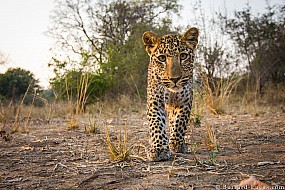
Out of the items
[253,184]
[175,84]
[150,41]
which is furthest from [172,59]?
[253,184]

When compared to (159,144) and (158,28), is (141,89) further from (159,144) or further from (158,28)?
(159,144)

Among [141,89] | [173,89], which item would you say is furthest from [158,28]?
[173,89]

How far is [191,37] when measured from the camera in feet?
14.4

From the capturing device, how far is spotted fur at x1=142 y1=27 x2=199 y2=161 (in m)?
3.90

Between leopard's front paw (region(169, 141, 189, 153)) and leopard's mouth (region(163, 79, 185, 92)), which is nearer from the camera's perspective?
leopard's mouth (region(163, 79, 185, 92))

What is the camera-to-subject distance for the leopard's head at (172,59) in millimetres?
3928

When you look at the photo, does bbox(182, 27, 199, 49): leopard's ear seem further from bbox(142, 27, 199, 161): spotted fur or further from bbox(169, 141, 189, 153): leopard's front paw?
bbox(169, 141, 189, 153): leopard's front paw

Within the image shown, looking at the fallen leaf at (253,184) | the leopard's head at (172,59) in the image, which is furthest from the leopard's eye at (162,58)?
the fallen leaf at (253,184)

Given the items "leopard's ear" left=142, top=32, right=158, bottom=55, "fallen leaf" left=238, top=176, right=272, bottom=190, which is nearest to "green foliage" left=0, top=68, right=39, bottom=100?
"leopard's ear" left=142, top=32, right=158, bottom=55

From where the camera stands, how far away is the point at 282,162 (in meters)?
3.23

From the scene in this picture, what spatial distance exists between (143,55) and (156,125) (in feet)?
51.0

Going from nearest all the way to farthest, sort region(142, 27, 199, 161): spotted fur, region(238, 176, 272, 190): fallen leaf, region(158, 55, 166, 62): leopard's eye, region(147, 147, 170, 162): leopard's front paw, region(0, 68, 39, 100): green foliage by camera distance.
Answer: region(238, 176, 272, 190): fallen leaf, region(147, 147, 170, 162): leopard's front paw, region(142, 27, 199, 161): spotted fur, region(158, 55, 166, 62): leopard's eye, region(0, 68, 39, 100): green foliage

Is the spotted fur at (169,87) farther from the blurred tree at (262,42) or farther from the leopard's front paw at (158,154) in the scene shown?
the blurred tree at (262,42)

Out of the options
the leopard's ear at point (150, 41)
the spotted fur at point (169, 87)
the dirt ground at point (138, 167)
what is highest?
the leopard's ear at point (150, 41)
